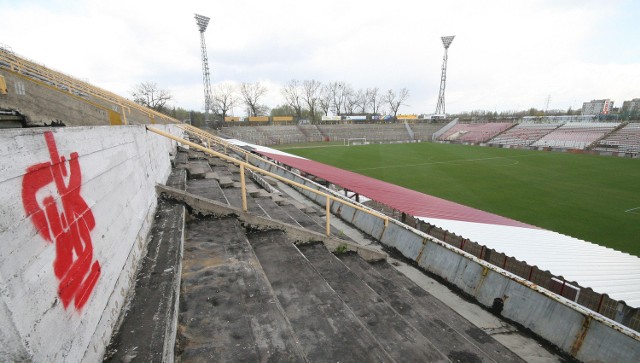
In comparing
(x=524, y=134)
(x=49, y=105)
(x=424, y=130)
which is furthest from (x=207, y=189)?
(x=424, y=130)

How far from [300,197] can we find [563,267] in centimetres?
783

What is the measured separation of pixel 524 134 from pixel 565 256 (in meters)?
50.0

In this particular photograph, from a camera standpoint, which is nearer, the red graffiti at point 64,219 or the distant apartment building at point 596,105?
the red graffiti at point 64,219

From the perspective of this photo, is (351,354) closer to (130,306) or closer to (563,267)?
(130,306)

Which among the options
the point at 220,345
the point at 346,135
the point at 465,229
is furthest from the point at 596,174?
the point at 346,135

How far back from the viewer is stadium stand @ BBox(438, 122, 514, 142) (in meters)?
51.0

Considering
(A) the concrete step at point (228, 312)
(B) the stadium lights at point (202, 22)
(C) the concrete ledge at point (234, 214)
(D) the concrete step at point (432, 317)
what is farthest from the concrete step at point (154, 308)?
(B) the stadium lights at point (202, 22)

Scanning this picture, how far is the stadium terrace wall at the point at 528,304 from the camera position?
341 cm

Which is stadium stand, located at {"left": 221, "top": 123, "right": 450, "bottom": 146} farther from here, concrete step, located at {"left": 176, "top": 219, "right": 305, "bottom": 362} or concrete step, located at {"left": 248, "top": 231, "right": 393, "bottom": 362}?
concrete step, located at {"left": 176, "top": 219, "right": 305, "bottom": 362}

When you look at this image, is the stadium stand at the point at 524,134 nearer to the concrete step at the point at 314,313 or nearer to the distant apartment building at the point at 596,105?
the concrete step at the point at 314,313

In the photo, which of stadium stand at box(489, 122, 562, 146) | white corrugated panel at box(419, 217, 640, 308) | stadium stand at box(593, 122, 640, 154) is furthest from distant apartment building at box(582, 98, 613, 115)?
white corrugated panel at box(419, 217, 640, 308)

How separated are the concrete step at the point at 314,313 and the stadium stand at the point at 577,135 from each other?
4778cm

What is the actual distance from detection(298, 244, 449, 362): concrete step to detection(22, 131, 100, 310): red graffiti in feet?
9.08

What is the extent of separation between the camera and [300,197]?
35.3 feet
